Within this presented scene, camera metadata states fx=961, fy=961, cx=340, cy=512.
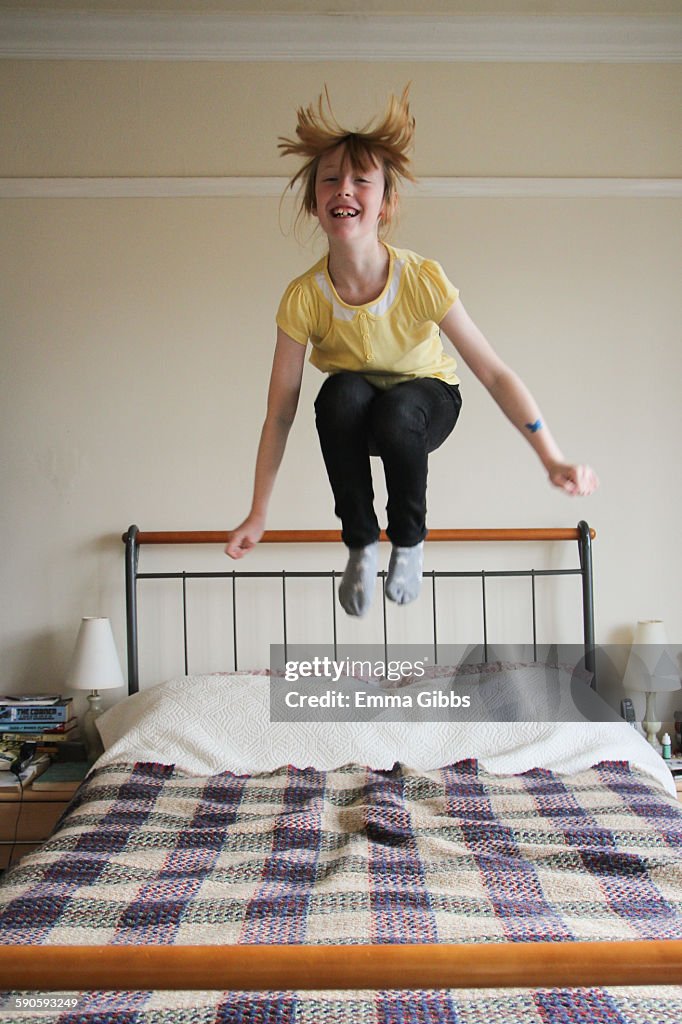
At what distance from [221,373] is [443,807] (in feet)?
5.25

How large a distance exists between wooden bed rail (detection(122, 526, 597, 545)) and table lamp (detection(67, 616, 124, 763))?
12.3 inches

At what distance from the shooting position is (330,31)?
3123 mm

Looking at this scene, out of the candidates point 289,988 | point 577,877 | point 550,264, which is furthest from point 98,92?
point 289,988

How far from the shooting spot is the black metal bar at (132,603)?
121 inches

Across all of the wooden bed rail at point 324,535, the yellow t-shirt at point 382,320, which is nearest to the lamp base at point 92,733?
the wooden bed rail at point 324,535

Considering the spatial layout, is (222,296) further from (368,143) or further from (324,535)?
(368,143)

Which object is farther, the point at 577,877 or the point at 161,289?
the point at 161,289

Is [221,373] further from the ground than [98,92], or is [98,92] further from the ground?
[98,92]

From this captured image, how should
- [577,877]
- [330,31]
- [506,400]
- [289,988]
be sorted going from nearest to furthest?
[289,988] < [506,400] < [577,877] < [330,31]

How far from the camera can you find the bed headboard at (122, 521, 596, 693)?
3.11 m

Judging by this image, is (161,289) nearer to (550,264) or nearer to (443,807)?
(550,264)

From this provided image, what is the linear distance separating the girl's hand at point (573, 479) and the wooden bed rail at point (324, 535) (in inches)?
73.4

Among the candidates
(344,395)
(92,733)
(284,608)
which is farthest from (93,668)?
(344,395)

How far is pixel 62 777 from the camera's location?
2875 millimetres
